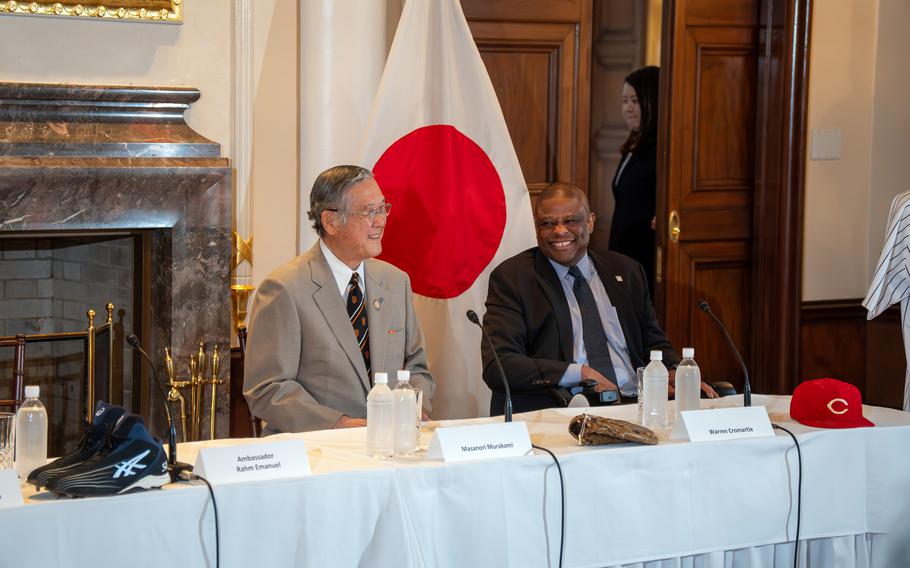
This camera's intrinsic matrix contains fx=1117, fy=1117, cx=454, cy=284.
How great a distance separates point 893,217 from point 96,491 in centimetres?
307

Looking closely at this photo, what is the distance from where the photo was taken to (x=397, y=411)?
2.43m

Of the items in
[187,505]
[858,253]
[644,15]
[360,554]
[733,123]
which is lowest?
[360,554]

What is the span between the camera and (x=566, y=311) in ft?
12.1

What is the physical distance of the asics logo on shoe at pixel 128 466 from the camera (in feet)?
6.71

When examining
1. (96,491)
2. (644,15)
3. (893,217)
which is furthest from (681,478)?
(644,15)

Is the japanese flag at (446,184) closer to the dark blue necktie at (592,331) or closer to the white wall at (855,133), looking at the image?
the dark blue necktie at (592,331)

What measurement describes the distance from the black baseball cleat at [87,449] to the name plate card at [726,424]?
126 centimetres

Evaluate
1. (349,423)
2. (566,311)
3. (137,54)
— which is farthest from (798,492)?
(137,54)

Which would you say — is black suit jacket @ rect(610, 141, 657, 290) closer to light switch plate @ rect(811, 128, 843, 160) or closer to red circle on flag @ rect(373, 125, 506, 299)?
light switch plate @ rect(811, 128, 843, 160)

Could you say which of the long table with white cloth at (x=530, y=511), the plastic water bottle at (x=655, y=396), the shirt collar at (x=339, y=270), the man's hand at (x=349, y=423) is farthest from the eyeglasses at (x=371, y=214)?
the plastic water bottle at (x=655, y=396)

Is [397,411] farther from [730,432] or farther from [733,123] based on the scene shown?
[733,123]

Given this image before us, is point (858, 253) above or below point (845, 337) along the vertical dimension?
above

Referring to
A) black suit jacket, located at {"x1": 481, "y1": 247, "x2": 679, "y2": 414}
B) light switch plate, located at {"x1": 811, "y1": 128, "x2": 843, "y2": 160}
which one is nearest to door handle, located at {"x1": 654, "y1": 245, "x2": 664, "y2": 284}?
light switch plate, located at {"x1": 811, "y1": 128, "x2": 843, "y2": 160}

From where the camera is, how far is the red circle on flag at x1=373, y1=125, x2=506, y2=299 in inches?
164
